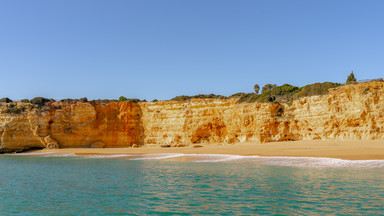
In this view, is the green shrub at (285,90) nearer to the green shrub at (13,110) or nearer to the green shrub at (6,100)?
the green shrub at (13,110)

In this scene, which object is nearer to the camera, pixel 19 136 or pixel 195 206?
pixel 195 206

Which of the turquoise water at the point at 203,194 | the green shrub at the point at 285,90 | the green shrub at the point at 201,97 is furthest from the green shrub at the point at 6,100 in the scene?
the green shrub at the point at 285,90

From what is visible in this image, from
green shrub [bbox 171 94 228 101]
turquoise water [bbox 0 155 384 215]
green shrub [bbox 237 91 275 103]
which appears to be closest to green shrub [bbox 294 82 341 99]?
green shrub [bbox 237 91 275 103]

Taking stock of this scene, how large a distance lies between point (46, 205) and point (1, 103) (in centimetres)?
3586

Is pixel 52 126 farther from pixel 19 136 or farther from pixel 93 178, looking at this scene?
pixel 93 178

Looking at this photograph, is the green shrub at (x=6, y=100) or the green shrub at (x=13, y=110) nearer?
the green shrub at (x=13, y=110)

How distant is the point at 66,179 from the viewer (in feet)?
40.0

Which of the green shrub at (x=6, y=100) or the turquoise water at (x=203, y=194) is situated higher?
the green shrub at (x=6, y=100)

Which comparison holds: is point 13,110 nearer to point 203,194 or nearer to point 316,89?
point 316,89

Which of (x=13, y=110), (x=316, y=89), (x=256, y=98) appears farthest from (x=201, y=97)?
(x=13, y=110)

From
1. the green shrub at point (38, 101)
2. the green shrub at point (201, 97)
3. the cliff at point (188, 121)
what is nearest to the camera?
the cliff at point (188, 121)

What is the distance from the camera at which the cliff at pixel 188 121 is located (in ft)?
79.5

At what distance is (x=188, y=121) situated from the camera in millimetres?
34625

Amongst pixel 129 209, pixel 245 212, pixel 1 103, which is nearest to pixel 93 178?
pixel 129 209
